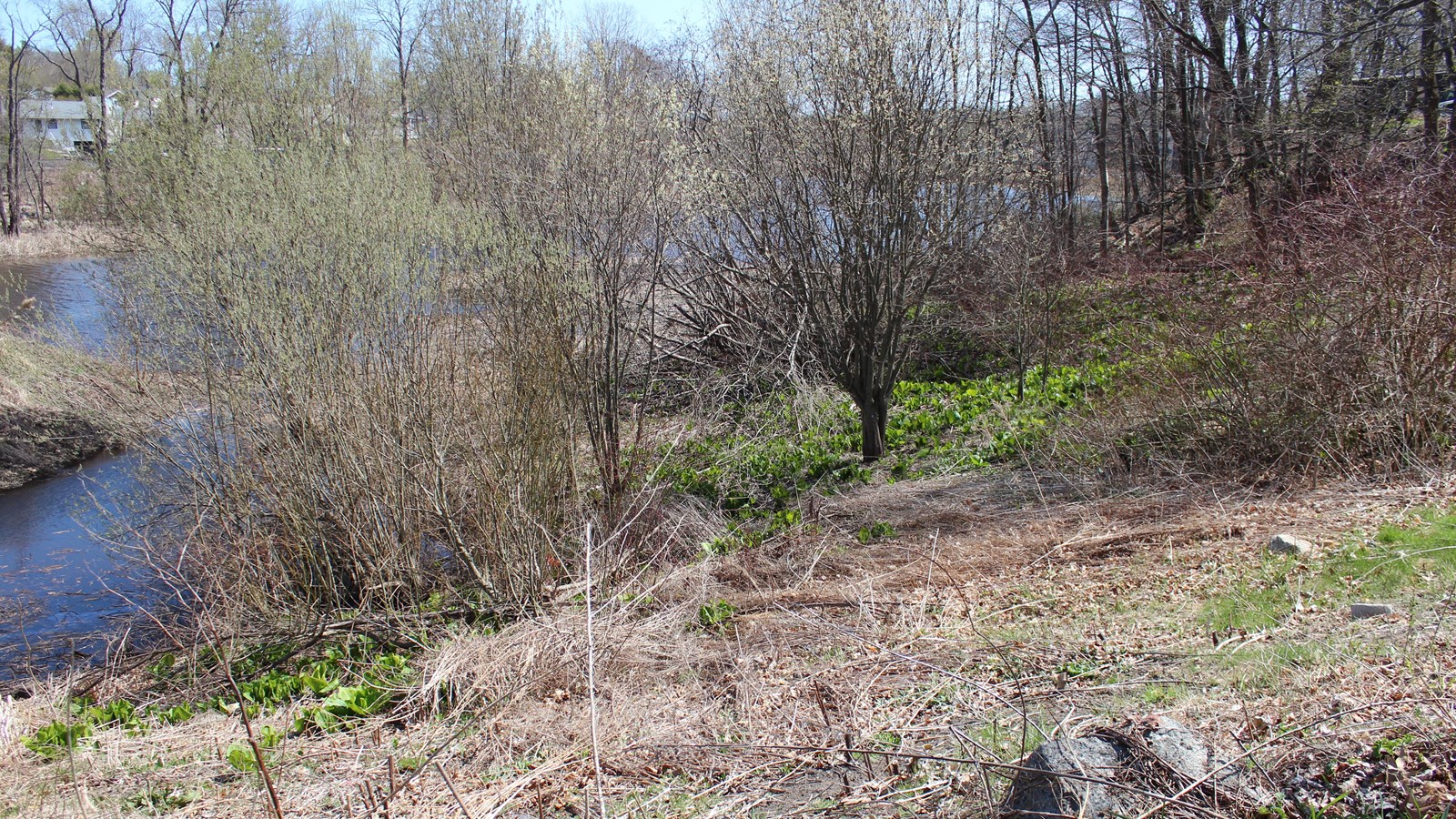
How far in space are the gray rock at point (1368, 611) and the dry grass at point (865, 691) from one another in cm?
6

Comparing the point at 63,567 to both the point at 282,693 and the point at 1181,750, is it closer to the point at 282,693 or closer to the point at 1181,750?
the point at 282,693

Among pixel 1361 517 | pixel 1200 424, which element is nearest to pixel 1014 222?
pixel 1200 424

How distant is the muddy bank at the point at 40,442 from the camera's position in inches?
536

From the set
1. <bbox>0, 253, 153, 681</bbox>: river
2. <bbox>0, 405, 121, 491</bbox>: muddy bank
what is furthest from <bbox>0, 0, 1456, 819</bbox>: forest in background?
<bbox>0, 405, 121, 491</bbox>: muddy bank

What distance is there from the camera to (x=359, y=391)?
273 inches

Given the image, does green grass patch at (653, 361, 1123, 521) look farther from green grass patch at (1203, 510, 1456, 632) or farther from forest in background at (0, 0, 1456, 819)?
green grass patch at (1203, 510, 1456, 632)

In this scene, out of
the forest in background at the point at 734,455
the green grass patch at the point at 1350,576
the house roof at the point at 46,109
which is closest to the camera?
the forest in background at the point at 734,455

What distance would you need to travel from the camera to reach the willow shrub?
693cm

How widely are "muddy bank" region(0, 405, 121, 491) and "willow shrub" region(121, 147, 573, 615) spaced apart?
25.5 ft

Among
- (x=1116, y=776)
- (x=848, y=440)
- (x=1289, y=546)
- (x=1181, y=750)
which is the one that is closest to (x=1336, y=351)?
(x=1289, y=546)

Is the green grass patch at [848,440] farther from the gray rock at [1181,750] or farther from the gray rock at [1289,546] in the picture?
the gray rock at [1181,750]

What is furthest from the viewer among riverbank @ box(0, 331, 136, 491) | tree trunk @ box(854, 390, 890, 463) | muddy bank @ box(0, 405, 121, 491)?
muddy bank @ box(0, 405, 121, 491)

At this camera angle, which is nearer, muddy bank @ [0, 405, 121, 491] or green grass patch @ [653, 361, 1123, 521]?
green grass patch @ [653, 361, 1123, 521]

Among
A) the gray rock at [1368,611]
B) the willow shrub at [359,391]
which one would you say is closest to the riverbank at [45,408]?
the willow shrub at [359,391]
